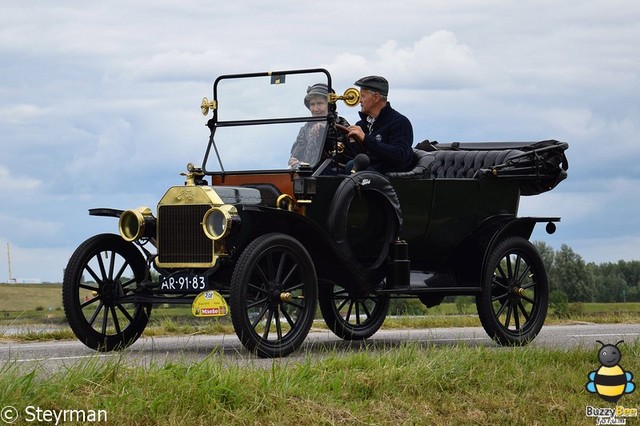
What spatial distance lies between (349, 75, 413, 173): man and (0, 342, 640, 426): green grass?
9.49ft

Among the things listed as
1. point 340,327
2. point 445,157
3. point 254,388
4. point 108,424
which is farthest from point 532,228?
point 108,424

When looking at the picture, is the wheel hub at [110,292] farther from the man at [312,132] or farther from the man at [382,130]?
the man at [382,130]

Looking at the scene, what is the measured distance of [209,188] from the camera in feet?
34.2

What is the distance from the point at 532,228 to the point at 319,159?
2939 mm

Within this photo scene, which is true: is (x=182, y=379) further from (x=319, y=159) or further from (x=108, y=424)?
(x=319, y=159)

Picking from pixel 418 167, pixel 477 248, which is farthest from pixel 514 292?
pixel 418 167

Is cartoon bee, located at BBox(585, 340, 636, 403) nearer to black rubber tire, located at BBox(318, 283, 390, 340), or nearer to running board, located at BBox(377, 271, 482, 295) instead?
running board, located at BBox(377, 271, 482, 295)

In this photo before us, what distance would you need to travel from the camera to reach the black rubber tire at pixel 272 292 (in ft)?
31.6

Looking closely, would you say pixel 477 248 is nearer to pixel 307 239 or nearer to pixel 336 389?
pixel 307 239

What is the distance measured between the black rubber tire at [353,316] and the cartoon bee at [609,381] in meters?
3.70

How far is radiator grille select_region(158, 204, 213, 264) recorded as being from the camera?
1034cm

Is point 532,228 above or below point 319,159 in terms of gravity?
below

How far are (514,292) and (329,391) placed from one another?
517 cm

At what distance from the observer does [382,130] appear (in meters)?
11.9
